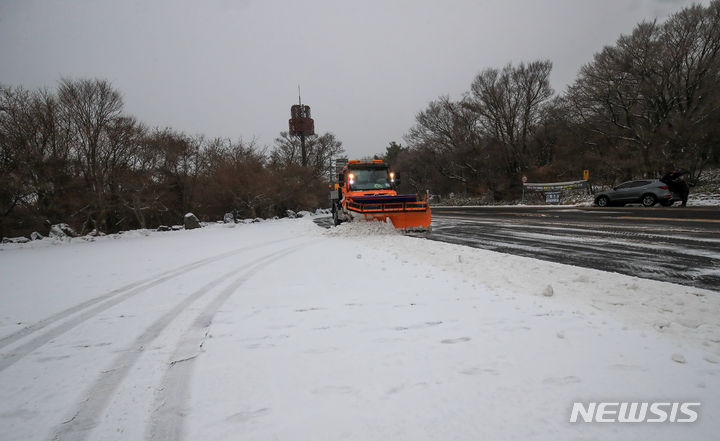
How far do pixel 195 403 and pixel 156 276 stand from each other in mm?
4084

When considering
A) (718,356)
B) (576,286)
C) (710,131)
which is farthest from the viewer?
(710,131)

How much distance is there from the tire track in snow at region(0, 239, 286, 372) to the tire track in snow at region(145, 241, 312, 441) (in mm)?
1214

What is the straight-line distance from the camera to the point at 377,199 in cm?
948

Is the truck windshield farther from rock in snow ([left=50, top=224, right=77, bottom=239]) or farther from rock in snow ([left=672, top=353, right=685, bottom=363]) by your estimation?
rock in snow ([left=50, top=224, right=77, bottom=239])

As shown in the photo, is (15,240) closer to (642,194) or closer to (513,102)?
(642,194)

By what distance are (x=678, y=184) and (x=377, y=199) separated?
1535cm

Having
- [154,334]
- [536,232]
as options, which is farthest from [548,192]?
[154,334]

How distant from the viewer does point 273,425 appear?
146 cm

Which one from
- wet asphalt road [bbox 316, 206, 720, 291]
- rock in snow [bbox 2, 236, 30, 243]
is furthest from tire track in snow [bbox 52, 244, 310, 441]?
rock in snow [bbox 2, 236, 30, 243]

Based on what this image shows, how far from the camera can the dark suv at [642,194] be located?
13.9 m

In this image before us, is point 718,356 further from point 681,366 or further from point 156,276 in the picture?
point 156,276

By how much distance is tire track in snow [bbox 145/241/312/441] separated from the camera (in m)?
1.47

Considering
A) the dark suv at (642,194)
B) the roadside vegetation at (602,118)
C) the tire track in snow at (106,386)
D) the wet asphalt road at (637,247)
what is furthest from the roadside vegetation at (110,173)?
the dark suv at (642,194)

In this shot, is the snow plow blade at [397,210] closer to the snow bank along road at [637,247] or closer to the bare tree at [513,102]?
the snow bank along road at [637,247]
